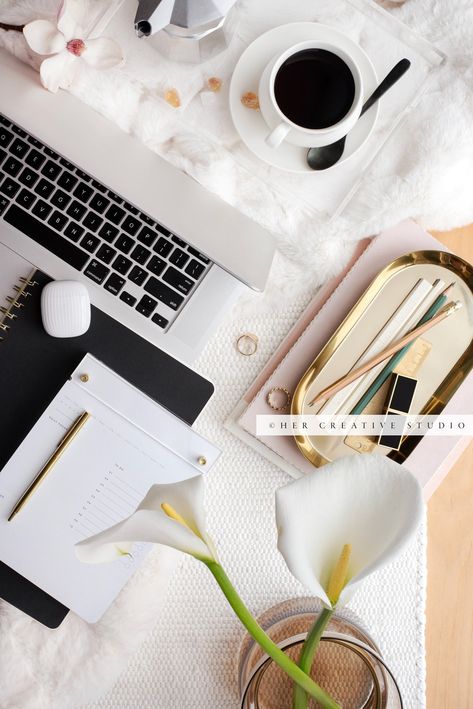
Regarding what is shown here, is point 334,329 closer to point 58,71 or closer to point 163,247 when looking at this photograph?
point 163,247

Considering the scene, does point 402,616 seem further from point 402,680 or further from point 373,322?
point 373,322

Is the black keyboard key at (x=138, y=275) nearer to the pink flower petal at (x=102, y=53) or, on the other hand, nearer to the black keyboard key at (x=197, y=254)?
the black keyboard key at (x=197, y=254)

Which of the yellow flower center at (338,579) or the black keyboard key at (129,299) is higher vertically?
the black keyboard key at (129,299)

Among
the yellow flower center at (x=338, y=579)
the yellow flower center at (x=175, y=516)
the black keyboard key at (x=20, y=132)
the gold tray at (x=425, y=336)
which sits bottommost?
the yellow flower center at (x=175, y=516)

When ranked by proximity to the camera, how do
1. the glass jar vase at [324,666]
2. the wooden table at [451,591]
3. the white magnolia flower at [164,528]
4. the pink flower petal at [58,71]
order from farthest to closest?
the wooden table at [451,591] < the pink flower petal at [58,71] < the glass jar vase at [324,666] < the white magnolia flower at [164,528]

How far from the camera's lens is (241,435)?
2.29ft

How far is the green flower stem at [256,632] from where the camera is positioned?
0.34m

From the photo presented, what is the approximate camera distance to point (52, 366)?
0.67 metres

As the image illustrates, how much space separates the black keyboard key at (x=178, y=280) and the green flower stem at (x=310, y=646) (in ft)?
1.17

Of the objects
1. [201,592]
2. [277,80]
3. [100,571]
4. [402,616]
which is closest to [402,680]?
[402,616]

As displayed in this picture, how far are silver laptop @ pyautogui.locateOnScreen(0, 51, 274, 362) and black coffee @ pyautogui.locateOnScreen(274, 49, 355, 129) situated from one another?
12 centimetres

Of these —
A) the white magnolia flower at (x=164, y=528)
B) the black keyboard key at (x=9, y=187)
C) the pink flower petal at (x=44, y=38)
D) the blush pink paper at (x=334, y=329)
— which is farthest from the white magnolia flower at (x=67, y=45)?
the white magnolia flower at (x=164, y=528)

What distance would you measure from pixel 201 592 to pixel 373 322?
1.14 ft

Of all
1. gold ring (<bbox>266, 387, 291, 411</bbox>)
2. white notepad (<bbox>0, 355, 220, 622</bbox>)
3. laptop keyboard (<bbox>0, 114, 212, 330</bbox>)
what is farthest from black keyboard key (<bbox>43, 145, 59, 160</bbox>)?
gold ring (<bbox>266, 387, 291, 411</bbox>)
